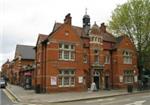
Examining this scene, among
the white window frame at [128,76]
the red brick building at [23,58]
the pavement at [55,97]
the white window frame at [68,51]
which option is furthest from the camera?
the red brick building at [23,58]

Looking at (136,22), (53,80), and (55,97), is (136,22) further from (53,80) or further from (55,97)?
(55,97)

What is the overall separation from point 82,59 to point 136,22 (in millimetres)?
12545

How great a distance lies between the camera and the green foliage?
49.0 metres

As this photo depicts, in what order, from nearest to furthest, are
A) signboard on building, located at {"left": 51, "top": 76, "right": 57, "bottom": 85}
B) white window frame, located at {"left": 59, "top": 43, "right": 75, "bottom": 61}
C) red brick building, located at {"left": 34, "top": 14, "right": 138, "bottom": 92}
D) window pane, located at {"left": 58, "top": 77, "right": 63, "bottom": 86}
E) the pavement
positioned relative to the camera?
the pavement → signboard on building, located at {"left": 51, "top": 76, "right": 57, "bottom": 85} → red brick building, located at {"left": 34, "top": 14, "right": 138, "bottom": 92} → window pane, located at {"left": 58, "top": 77, "right": 63, "bottom": 86} → white window frame, located at {"left": 59, "top": 43, "right": 75, "bottom": 61}

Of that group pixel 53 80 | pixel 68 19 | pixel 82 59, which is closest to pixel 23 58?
pixel 68 19

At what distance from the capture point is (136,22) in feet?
161

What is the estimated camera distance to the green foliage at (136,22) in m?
49.0

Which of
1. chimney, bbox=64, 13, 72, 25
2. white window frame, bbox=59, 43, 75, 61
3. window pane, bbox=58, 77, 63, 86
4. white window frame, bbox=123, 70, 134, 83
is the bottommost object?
window pane, bbox=58, 77, 63, 86

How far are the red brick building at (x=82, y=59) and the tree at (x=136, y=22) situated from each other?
169cm

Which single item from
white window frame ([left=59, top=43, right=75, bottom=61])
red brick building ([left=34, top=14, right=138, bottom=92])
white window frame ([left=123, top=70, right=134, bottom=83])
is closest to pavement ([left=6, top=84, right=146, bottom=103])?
red brick building ([left=34, top=14, right=138, bottom=92])

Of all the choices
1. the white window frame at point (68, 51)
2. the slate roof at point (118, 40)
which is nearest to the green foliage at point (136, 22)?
the slate roof at point (118, 40)

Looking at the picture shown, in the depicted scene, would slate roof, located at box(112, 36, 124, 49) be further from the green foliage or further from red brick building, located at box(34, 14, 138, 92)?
the green foliage

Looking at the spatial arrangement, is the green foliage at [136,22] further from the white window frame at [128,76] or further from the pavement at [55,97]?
the pavement at [55,97]

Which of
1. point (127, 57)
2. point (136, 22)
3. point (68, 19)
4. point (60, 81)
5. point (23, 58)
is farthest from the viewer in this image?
point (23, 58)
